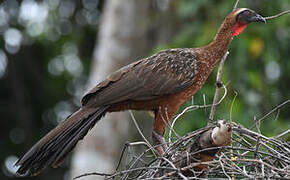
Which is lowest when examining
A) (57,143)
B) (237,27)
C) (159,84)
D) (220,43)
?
(57,143)

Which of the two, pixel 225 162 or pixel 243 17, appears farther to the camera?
pixel 243 17

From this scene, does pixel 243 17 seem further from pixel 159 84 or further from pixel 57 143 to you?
pixel 57 143

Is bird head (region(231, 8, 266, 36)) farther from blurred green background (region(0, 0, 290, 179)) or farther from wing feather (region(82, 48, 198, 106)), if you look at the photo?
blurred green background (region(0, 0, 290, 179))

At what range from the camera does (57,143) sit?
4.01 m

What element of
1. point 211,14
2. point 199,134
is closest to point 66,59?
point 211,14

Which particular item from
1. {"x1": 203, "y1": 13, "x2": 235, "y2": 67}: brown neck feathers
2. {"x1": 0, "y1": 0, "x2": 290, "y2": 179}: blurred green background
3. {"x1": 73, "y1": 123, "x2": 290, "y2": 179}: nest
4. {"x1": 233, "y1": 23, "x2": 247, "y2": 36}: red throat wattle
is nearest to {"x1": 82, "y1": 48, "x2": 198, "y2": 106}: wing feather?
{"x1": 203, "y1": 13, "x2": 235, "y2": 67}: brown neck feathers

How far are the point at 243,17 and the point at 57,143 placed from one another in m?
1.79

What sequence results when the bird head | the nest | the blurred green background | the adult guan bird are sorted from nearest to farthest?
the nest
the adult guan bird
the bird head
the blurred green background

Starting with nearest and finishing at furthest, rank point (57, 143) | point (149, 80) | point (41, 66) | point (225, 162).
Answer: point (225, 162), point (57, 143), point (149, 80), point (41, 66)

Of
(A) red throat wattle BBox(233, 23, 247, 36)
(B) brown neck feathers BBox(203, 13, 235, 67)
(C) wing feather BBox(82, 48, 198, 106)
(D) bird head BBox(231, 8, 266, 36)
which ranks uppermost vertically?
(D) bird head BBox(231, 8, 266, 36)

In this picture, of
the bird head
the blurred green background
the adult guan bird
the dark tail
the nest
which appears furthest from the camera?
the blurred green background

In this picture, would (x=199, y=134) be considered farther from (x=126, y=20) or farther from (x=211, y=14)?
(x=126, y=20)

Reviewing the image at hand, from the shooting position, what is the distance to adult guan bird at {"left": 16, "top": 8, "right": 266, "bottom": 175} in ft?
14.5

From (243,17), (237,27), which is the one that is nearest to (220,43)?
(237,27)
